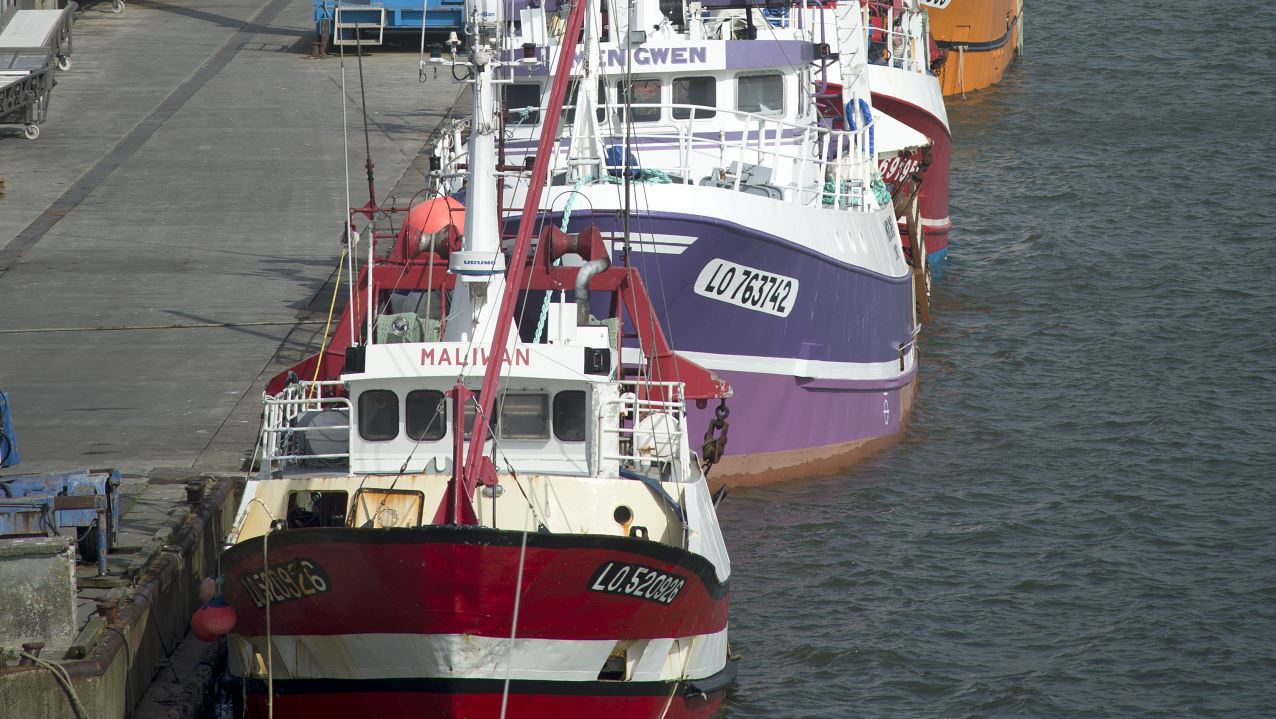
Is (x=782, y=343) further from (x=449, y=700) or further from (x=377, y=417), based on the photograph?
(x=449, y=700)

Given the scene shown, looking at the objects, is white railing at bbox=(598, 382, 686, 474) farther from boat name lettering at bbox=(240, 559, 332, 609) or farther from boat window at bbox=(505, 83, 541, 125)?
boat window at bbox=(505, 83, 541, 125)

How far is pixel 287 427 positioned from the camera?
1276 centimetres

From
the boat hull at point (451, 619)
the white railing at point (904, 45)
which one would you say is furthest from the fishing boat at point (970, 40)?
the boat hull at point (451, 619)

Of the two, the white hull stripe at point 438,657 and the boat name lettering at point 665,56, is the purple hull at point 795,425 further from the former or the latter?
the white hull stripe at point 438,657

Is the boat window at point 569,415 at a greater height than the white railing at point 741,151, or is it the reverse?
the white railing at point 741,151

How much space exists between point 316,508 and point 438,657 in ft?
6.42

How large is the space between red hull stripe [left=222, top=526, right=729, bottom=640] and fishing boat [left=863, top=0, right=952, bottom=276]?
16562 mm

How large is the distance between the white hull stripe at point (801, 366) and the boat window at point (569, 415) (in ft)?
14.6

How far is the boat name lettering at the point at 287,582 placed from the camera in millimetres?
11109

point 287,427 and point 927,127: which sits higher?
point 287,427

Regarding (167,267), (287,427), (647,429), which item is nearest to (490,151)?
(287,427)

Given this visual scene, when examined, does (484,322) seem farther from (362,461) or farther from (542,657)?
(542,657)

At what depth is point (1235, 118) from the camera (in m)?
38.1

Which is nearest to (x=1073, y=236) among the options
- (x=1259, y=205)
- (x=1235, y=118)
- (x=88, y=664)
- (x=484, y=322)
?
(x=1259, y=205)
